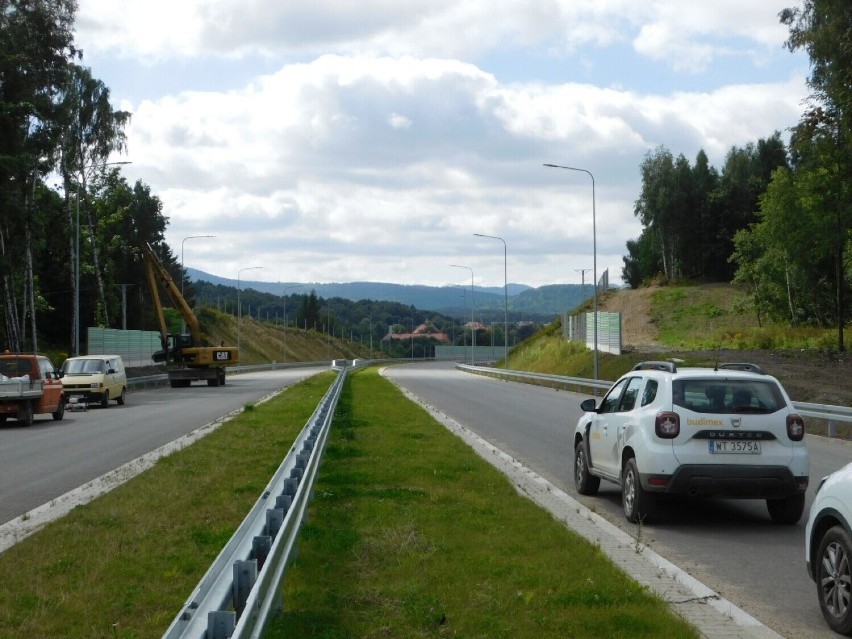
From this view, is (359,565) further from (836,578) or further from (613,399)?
(613,399)

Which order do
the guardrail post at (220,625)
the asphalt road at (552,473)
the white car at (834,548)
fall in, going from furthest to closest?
the asphalt road at (552,473)
the white car at (834,548)
the guardrail post at (220,625)

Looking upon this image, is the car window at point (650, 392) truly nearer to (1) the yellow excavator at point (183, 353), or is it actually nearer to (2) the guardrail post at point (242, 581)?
(2) the guardrail post at point (242, 581)

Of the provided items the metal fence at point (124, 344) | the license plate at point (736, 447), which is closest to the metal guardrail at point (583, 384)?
the license plate at point (736, 447)

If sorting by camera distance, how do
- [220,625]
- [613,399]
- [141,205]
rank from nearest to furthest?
[220,625]
[613,399]
[141,205]

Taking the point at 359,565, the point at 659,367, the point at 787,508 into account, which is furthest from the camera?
the point at 659,367

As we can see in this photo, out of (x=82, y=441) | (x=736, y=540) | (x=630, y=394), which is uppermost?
(x=630, y=394)

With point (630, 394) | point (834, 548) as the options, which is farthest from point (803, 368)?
point (834, 548)

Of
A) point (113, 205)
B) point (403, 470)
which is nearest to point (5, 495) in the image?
point (403, 470)

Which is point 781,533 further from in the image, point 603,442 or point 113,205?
point 113,205

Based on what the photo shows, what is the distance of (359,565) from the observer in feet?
27.2

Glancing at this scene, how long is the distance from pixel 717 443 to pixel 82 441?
14.9m

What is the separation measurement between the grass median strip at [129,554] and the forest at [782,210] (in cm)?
2510

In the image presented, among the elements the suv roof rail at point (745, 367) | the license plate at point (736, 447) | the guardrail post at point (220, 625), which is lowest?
the guardrail post at point (220, 625)

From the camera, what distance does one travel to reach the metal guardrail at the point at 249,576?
4.61 metres
